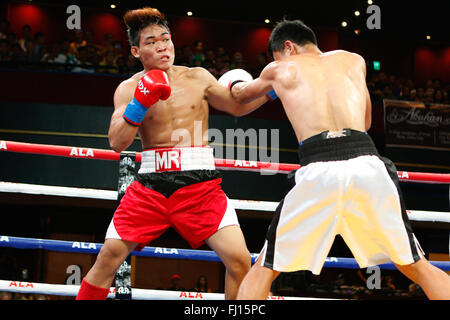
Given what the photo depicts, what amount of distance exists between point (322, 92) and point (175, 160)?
76 centimetres

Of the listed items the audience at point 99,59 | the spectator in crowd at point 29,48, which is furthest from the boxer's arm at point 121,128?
the spectator in crowd at point 29,48

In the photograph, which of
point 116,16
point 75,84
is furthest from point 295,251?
point 116,16

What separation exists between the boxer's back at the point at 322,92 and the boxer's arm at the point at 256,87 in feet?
0.14

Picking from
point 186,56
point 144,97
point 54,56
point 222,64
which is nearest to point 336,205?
point 144,97

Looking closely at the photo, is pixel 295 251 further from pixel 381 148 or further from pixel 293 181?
pixel 381 148

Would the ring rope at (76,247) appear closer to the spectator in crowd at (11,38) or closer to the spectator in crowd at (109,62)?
the spectator in crowd at (109,62)

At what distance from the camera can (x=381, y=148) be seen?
31.7ft

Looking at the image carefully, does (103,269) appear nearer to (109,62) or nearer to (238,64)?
(109,62)

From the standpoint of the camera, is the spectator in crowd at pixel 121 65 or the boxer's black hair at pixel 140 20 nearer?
the boxer's black hair at pixel 140 20

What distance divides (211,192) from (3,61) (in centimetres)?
714

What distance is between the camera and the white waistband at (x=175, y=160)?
2650mm

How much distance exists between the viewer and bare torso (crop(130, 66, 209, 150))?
272 centimetres

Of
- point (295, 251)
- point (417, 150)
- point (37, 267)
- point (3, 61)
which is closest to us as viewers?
point (295, 251)
